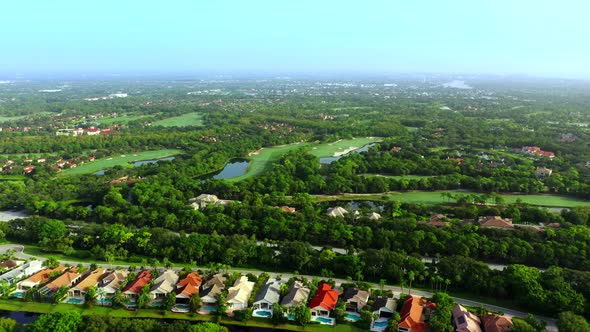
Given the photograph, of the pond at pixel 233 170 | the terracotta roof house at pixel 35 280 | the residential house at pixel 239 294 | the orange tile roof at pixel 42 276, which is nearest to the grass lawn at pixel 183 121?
the pond at pixel 233 170

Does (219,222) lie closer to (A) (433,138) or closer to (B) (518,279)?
(B) (518,279)

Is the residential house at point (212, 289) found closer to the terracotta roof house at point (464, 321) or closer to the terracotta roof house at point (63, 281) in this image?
the terracotta roof house at point (63, 281)

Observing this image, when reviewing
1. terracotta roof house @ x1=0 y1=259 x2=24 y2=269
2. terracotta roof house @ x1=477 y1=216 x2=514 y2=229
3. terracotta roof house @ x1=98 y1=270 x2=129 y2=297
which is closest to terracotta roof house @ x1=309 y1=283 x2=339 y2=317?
terracotta roof house @ x1=98 y1=270 x2=129 y2=297

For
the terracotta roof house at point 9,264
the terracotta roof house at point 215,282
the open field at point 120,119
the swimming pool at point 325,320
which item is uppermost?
the open field at point 120,119

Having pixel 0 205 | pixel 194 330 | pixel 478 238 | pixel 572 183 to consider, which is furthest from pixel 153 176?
pixel 572 183

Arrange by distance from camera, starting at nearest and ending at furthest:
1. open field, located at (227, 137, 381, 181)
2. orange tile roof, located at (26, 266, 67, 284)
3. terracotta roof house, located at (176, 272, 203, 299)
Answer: terracotta roof house, located at (176, 272, 203, 299), orange tile roof, located at (26, 266, 67, 284), open field, located at (227, 137, 381, 181)

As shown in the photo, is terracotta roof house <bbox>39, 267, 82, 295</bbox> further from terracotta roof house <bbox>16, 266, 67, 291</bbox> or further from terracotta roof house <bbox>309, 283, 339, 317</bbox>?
terracotta roof house <bbox>309, 283, 339, 317</bbox>
